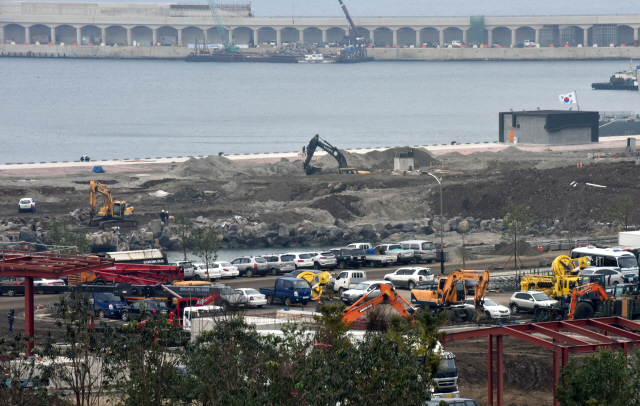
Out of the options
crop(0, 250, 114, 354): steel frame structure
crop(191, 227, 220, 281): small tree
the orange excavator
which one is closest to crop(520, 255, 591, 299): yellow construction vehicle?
the orange excavator

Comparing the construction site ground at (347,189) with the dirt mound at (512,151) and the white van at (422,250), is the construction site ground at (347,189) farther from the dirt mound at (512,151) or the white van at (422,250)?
the dirt mound at (512,151)

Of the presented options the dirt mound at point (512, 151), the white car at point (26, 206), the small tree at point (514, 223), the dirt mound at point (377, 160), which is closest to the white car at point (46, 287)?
the small tree at point (514, 223)

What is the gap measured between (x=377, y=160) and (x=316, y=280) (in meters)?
45.8

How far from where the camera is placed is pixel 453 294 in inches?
1393

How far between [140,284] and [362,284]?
860 centimetres

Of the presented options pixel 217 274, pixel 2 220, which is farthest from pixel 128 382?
pixel 2 220

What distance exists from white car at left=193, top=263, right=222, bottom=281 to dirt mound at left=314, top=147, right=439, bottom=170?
39937 millimetres

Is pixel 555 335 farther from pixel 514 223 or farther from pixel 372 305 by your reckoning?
pixel 514 223

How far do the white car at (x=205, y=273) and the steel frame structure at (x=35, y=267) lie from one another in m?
12.5

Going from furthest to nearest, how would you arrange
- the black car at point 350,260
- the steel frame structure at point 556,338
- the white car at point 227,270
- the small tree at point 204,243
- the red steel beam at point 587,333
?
the small tree at point 204,243 < the black car at point 350,260 < the white car at point 227,270 < the red steel beam at point 587,333 < the steel frame structure at point 556,338

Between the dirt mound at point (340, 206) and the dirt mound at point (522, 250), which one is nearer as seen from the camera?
the dirt mound at point (522, 250)

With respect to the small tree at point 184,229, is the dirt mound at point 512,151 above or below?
above

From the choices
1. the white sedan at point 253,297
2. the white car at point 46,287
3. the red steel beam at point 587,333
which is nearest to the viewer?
the red steel beam at point 587,333

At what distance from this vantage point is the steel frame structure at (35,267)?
27058 mm
